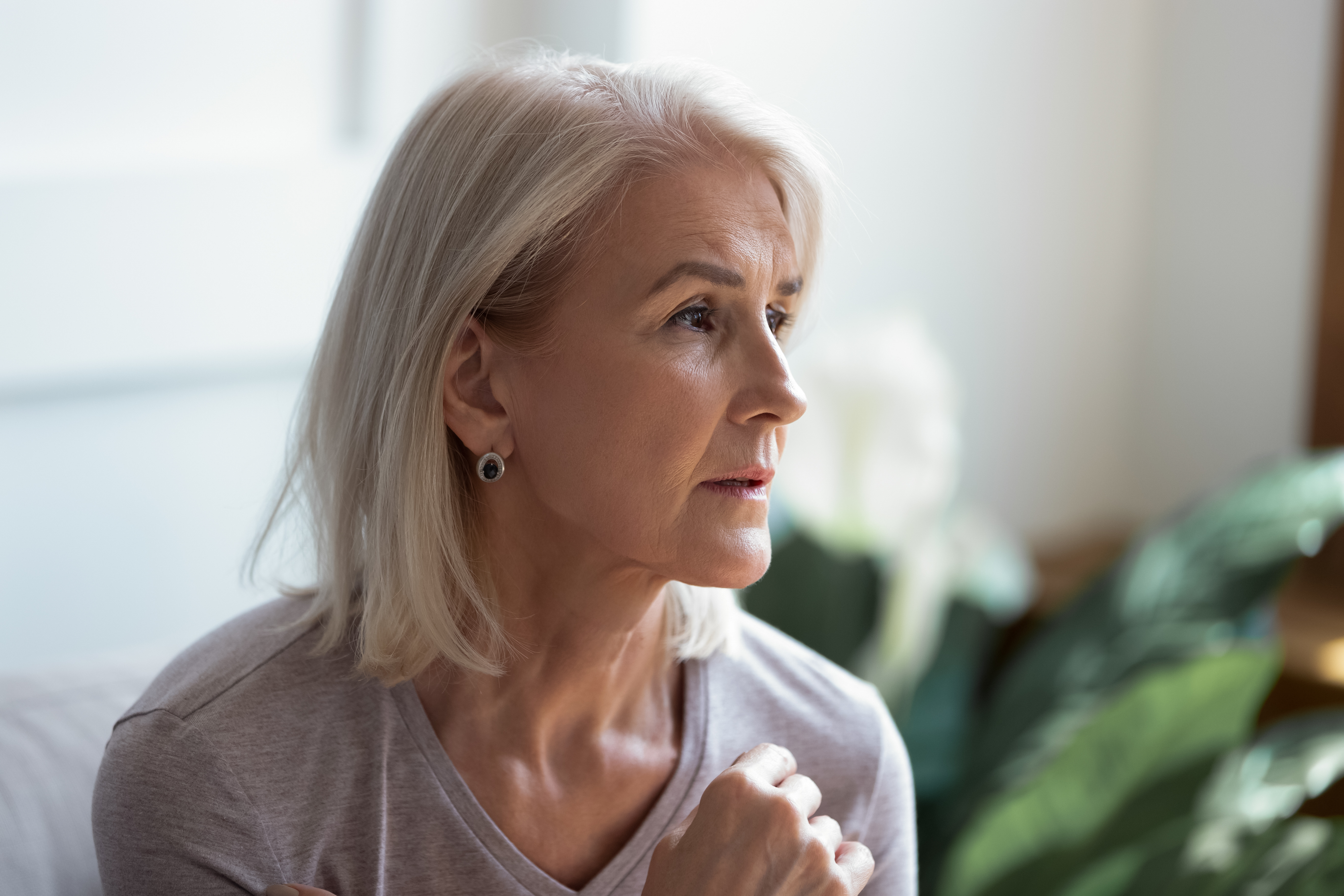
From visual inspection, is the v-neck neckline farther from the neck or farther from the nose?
the nose

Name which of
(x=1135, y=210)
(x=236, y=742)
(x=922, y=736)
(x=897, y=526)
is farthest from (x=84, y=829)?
(x=1135, y=210)

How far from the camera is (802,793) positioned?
92 centimetres

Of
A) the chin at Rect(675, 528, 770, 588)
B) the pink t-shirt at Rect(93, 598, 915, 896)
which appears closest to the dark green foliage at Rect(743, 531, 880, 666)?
the pink t-shirt at Rect(93, 598, 915, 896)

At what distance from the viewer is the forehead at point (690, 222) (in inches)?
35.4

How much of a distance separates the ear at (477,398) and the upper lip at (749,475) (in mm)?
154

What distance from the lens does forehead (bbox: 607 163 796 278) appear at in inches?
35.4

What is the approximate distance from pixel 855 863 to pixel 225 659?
1.53 ft

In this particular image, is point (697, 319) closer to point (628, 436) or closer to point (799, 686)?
point (628, 436)

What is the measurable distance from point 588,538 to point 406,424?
151 millimetres

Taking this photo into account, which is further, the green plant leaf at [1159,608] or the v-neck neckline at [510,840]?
the green plant leaf at [1159,608]

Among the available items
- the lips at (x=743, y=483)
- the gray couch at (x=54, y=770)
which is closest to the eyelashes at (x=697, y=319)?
the lips at (x=743, y=483)

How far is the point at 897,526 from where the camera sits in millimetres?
1659

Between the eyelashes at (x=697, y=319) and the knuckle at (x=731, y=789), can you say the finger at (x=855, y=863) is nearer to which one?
the knuckle at (x=731, y=789)

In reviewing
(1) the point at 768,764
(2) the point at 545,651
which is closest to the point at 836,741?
(1) the point at 768,764
